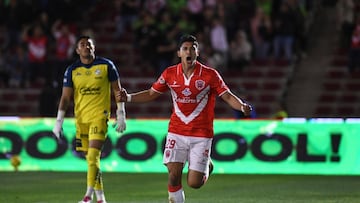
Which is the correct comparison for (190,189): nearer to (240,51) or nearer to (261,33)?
(240,51)

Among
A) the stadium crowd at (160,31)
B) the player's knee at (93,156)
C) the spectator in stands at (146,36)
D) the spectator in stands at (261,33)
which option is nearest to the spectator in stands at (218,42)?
the stadium crowd at (160,31)

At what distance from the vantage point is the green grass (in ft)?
52.0

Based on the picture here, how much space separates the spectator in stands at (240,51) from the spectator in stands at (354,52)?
2.62 m

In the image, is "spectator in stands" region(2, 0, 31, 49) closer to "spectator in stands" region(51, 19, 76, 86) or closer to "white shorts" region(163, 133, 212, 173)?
"spectator in stands" region(51, 19, 76, 86)

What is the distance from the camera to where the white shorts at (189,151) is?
12805mm

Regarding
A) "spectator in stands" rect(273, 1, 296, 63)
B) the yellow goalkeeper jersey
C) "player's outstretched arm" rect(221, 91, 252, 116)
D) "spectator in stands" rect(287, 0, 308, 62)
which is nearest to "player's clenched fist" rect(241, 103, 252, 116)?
"player's outstretched arm" rect(221, 91, 252, 116)

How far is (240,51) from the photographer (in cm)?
2825

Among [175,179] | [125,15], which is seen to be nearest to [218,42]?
[125,15]

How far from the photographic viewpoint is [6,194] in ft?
54.7

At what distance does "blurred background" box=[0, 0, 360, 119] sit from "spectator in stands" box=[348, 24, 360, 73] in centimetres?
3

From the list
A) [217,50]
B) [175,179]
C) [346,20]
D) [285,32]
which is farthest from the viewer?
[346,20]

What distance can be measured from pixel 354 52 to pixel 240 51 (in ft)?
9.60

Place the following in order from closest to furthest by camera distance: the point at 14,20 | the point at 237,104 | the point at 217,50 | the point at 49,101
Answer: the point at 237,104
the point at 49,101
the point at 217,50
the point at 14,20

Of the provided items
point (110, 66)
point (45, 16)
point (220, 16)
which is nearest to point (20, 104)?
point (45, 16)
